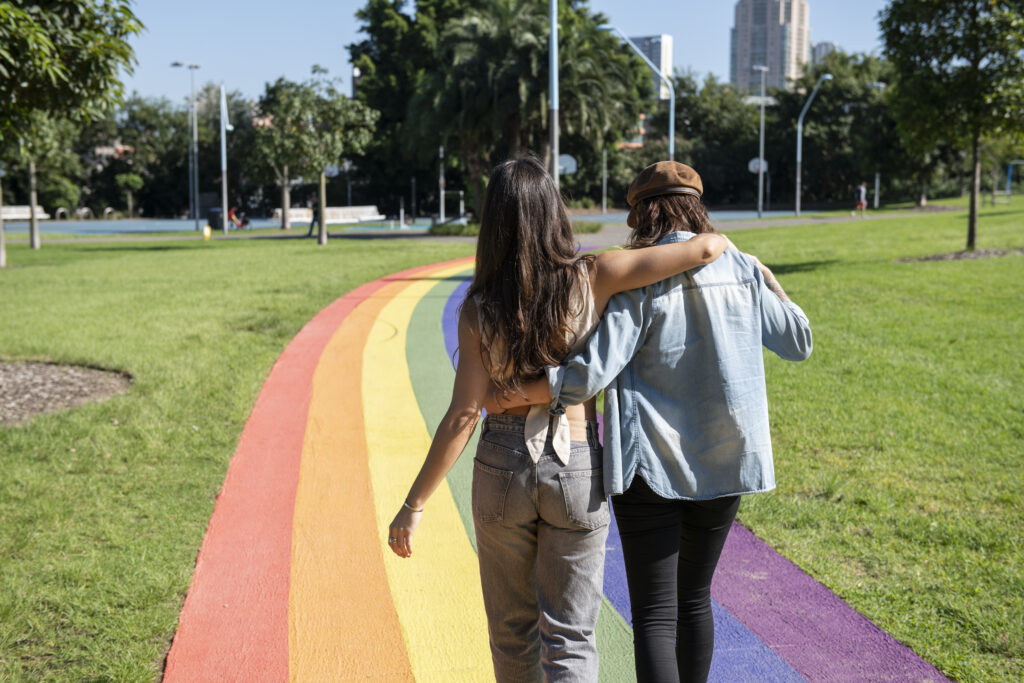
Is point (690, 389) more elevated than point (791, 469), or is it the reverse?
point (690, 389)

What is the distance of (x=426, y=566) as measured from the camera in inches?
165

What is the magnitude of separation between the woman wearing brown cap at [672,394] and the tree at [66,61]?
18.4 ft

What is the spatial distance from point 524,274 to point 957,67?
16129 mm

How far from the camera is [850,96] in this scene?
189ft

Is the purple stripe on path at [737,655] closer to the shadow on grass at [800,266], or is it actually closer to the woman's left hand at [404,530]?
the woman's left hand at [404,530]

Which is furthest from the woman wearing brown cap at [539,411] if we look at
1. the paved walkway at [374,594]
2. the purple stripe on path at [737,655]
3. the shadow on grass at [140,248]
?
the shadow on grass at [140,248]

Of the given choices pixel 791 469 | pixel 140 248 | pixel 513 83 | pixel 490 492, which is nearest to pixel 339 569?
pixel 490 492

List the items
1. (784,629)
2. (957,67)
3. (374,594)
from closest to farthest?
(784,629)
(374,594)
(957,67)

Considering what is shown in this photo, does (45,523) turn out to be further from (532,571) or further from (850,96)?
(850,96)

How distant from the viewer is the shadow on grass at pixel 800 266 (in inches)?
628

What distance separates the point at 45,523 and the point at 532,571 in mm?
3241

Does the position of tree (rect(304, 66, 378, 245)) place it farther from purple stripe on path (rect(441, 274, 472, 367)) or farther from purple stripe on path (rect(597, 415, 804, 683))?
purple stripe on path (rect(597, 415, 804, 683))

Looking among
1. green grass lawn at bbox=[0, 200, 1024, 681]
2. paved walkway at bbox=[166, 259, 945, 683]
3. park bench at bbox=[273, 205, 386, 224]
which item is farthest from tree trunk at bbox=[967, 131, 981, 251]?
park bench at bbox=[273, 205, 386, 224]

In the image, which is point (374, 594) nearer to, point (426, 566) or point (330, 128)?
point (426, 566)
